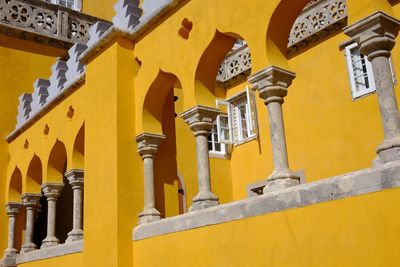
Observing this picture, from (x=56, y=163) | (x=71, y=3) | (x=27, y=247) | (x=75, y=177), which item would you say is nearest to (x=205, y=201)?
(x=75, y=177)

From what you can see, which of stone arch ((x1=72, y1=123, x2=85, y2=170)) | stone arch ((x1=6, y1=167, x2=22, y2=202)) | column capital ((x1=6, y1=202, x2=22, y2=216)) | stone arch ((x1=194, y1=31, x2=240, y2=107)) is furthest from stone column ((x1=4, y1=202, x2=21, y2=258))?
stone arch ((x1=194, y1=31, x2=240, y2=107))

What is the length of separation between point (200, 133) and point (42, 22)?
6.25 meters

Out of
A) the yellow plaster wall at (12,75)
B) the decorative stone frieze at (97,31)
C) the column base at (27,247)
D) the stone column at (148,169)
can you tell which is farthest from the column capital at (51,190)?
the stone column at (148,169)

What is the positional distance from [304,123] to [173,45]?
498 cm

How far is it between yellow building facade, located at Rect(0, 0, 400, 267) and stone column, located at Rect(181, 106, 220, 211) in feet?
0.04

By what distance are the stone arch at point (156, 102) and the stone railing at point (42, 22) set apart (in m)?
4.90

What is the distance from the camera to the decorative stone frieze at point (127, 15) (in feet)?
21.0

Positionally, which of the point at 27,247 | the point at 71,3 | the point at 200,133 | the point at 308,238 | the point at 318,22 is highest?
the point at 71,3

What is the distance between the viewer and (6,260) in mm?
8414

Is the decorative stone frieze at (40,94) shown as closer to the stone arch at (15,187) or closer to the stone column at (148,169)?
the stone arch at (15,187)

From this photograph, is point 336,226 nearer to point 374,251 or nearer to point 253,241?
point 374,251

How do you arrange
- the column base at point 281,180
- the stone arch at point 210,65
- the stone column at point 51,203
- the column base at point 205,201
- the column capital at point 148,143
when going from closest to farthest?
the column base at point 281,180, the column base at point 205,201, the stone arch at point 210,65, the column capital at point 148,143, the stone column at point 51,203

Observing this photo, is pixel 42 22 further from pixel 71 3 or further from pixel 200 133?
pixel 200 133

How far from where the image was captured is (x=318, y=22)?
31.8ft
